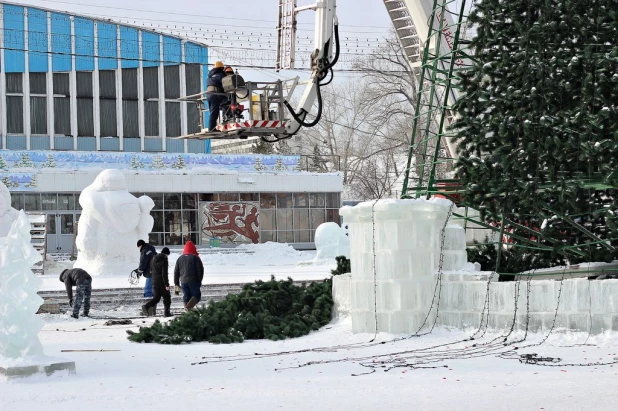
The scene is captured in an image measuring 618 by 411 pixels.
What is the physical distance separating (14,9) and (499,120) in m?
50.3

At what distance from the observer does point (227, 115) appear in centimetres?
1889

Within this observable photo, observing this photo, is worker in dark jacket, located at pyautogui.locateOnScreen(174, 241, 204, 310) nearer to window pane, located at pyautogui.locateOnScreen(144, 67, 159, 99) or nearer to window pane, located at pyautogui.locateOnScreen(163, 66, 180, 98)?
window pane, located at pyautogui.locateOnScreen(144, 67, 159, 99)

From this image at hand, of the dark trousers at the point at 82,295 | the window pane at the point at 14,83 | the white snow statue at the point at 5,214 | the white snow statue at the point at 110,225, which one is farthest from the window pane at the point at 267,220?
the dark trousers at the point at 82,295

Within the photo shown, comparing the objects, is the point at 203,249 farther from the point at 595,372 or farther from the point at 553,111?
the point at 595,372

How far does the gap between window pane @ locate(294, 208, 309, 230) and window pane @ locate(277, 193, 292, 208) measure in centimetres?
67

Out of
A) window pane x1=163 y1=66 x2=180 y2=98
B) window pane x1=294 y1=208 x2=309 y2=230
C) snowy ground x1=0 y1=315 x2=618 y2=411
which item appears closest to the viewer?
snowy ground x1=0 y1=315 x2=618 y2=411

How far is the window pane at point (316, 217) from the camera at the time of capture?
58.9 meters

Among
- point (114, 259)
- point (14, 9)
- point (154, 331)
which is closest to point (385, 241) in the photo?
point (154, 331)

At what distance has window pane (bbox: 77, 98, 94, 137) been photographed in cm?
6412

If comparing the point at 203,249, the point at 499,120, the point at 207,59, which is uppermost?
the point at 207,59

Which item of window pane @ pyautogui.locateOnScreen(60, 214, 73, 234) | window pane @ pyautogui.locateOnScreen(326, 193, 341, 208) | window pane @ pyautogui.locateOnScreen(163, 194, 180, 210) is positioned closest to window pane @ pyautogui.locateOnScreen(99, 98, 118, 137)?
window pane @ pyautogui.locateOnScreen(163, 194, 180, 210)

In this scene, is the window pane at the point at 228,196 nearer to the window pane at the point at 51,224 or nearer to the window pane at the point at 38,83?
the window pane at the point at 51,224

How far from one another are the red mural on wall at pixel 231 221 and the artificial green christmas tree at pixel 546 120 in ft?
135

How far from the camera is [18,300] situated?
11.9 m
